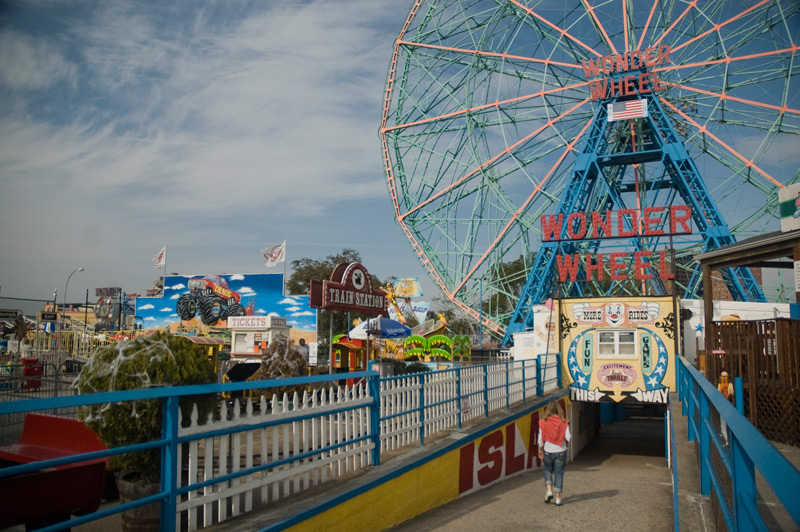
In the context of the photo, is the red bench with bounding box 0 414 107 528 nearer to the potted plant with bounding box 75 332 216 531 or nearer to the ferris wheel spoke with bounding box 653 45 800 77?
the potted plant with bounding box 75 332 216 531

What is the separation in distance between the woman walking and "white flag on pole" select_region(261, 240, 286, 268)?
148 feet

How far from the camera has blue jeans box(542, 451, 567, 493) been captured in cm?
799

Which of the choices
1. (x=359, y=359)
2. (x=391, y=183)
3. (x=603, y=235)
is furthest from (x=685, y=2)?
(x=359, y=359)

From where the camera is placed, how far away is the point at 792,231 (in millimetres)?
10047

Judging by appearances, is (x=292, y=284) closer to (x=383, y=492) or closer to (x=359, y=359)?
(x=359, y=359)

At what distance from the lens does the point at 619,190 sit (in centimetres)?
3491

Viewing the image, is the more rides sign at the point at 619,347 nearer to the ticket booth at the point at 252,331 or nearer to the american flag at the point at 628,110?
the american flag at the point at 628,110

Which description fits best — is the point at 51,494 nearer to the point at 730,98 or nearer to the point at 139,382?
the point at 139,382

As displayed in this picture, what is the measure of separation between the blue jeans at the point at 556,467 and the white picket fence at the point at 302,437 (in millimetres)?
1615

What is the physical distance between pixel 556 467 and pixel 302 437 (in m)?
3.36

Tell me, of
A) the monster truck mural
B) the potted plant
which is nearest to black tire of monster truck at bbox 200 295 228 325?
the monster truck mural

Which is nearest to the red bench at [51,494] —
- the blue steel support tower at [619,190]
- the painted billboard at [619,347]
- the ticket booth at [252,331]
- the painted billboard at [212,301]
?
the painted billboard at [619,347]

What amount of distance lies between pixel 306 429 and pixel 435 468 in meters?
2.69

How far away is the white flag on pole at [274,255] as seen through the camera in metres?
51.8
